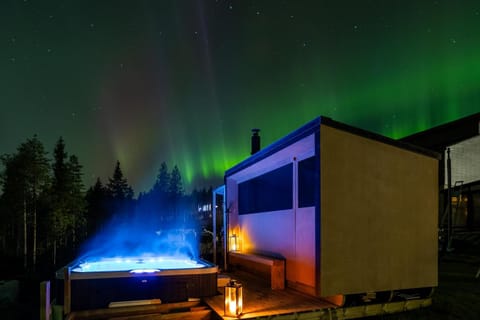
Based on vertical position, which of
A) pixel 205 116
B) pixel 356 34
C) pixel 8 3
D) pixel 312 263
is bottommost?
pixel 312 263

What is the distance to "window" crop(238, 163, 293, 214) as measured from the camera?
634cm

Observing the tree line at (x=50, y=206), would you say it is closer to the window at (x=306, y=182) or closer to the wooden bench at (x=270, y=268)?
the wooden bench at (x=270, y=268)

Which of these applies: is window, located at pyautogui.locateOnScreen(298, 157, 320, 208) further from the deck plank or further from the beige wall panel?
the deck plank

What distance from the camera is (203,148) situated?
16.2m

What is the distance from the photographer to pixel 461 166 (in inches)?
434

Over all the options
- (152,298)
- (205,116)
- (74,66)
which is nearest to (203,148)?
(205,116)

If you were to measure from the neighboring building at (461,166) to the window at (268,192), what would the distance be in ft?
19.0

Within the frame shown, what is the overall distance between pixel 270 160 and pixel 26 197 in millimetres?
19978

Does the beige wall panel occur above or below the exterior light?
above

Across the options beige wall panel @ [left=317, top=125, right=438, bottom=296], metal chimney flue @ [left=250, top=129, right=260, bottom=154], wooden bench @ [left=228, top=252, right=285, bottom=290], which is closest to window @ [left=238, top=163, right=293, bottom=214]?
wooden bench @ [left=228, top=252, right=285, bottom=290]

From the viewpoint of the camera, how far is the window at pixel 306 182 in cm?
538

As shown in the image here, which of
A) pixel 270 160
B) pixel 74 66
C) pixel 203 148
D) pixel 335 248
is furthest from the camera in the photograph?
pixel 203 148

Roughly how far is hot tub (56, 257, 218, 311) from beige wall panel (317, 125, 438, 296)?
1737 mm

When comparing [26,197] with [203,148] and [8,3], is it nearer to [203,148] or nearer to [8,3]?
[203,148]
